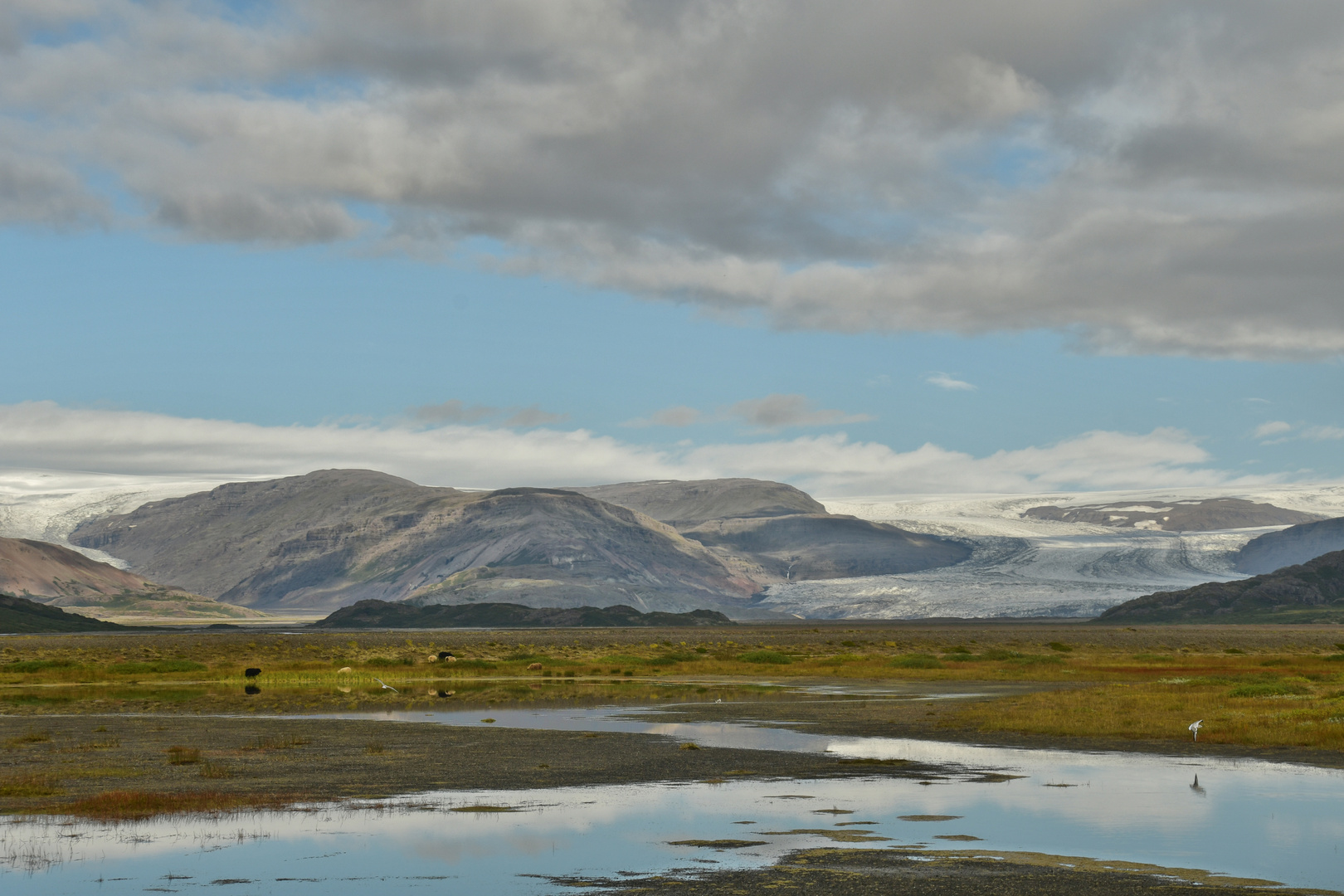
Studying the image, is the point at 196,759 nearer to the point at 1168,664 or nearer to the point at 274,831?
the point at 274,831

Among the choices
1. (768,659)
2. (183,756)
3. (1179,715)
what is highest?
(183,756)

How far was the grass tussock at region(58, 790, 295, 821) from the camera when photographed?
2123 cm

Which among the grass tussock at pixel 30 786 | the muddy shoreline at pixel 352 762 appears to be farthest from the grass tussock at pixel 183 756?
the grass tussock at pixel 30 786

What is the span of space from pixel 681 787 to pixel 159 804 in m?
9.36

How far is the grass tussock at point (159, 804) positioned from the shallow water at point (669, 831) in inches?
36.6

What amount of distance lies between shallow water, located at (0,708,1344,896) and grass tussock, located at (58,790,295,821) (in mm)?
930

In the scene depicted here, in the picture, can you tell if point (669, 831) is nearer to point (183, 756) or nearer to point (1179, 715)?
point (183, 756)

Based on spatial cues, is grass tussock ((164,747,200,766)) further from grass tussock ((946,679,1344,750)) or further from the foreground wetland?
grass tussock ((946,679,1344,750))

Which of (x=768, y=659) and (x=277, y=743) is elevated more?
(x=277, y=743)

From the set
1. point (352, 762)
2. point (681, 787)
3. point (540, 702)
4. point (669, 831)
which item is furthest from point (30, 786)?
point (540, 702)

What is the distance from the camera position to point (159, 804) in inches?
868

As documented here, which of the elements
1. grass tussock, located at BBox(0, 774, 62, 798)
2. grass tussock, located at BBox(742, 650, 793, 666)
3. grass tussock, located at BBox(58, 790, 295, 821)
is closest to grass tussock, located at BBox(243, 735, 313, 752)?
grass tussock, located at BBox(0, 774, 62, 798)

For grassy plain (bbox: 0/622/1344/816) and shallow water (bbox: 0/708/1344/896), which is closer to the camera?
shallow water (bbox: 0/708/1344/896)

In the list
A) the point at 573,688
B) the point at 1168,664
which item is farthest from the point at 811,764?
the point at 1168,664
